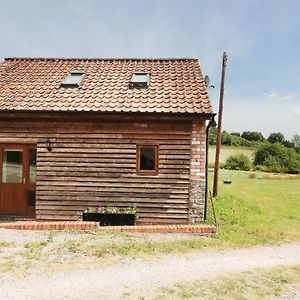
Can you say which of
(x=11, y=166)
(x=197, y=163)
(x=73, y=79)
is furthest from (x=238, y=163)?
(x=11, y=166)

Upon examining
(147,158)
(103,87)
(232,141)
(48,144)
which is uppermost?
(232,141)

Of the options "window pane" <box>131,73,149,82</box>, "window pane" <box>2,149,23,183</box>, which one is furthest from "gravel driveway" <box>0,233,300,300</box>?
"window pane" <box>131,73,149,82</box>

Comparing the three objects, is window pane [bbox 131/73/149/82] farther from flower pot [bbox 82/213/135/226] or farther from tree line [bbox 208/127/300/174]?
tree line [bbox 208/127/300/174]

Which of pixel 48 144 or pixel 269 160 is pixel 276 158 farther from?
pixel 48 144

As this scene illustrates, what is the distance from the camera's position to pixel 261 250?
27.9ft

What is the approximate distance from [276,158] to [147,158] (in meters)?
48.9

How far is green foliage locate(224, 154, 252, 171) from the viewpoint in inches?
2029

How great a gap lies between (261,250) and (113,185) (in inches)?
188

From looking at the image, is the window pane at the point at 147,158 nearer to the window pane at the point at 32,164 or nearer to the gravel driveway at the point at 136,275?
the window pane at the point at 32,164

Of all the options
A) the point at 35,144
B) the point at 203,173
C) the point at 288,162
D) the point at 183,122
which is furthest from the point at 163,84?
the point at 288,162

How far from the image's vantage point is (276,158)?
55.9m

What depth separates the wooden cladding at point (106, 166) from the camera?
11031mm

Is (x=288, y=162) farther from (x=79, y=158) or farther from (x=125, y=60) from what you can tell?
(x=79, y=158)

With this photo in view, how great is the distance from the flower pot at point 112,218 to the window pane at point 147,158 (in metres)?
1.64
